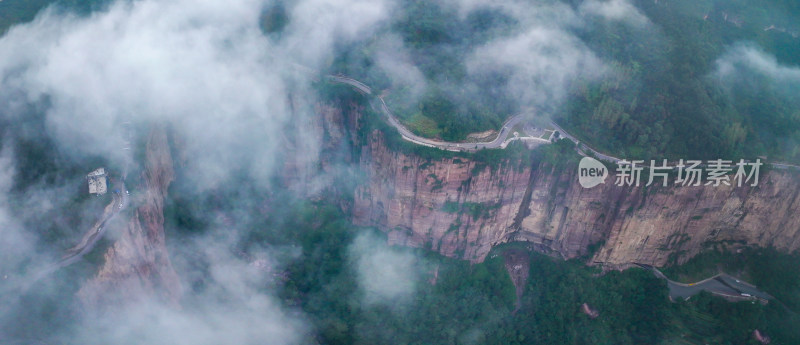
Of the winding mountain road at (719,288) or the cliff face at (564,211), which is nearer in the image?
the cliff face at (564,211)

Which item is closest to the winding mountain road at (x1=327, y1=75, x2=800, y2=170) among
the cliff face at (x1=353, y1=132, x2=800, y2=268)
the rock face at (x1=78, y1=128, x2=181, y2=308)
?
the cliff face at (x1=353, y1=132, x2=800, y2=268)

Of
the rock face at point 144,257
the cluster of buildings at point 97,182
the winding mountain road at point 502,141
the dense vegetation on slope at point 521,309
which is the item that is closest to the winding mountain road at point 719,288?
the dense vegetation on slope at point 521,309

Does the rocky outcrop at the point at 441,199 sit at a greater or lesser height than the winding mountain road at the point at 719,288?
greater

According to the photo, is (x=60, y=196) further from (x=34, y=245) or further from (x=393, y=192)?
(x=393, y=192)

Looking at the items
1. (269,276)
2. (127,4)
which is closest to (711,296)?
(269,276)

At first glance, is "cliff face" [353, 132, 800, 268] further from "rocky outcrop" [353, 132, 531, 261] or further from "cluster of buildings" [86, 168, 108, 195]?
"cluster of buildings" [86, 168, 108, 195]

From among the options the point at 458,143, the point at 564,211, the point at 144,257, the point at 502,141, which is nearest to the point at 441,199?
the point at 458,143

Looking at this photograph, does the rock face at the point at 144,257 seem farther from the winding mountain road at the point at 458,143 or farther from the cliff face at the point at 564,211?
the winding mountain road at the point at 458,143

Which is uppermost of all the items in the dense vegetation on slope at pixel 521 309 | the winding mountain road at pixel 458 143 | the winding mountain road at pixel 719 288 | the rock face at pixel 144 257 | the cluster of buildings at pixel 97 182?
the winding mountain road at pixel 458 143
